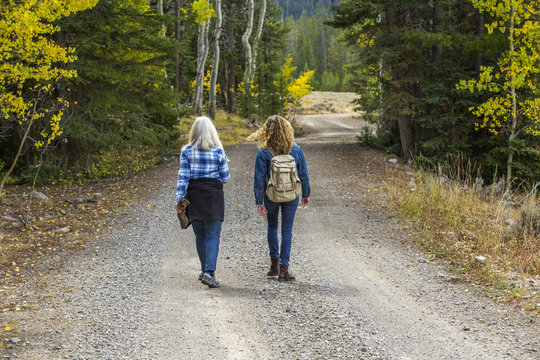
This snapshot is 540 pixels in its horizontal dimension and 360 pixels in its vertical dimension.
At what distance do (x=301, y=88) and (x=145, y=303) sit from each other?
3459cm

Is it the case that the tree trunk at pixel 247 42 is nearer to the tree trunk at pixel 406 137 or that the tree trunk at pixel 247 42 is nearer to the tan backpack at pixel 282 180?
the tree trunk at pixel 406 137

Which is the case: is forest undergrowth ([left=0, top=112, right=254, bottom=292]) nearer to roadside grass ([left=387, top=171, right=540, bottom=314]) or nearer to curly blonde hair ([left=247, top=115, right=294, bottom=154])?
curly blonde hair ([left=247, top=115, right=294, bottom=154])

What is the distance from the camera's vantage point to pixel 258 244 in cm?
798

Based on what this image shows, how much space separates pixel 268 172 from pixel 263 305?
5.18 feet

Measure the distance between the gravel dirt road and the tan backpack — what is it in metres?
1.12

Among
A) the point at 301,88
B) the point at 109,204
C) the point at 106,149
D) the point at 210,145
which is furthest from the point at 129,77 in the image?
the point at 301,88

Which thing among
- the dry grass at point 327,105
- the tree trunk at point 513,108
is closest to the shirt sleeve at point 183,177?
the tree trunk at point 513,108

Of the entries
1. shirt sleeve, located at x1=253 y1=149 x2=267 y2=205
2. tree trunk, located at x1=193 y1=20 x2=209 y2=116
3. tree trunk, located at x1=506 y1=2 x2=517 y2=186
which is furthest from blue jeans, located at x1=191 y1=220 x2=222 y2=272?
tree trunk, located at x1=193 y1=20 x2=209 y2=116

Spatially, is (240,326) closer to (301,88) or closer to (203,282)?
(203,282)

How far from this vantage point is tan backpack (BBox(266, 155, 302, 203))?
572cm

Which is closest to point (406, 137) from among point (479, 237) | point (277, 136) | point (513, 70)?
point (513, 70)

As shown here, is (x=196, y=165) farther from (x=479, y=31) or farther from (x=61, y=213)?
(x=479, y=31)

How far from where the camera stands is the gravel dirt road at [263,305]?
4238 millimetres

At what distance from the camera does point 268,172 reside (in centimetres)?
585
